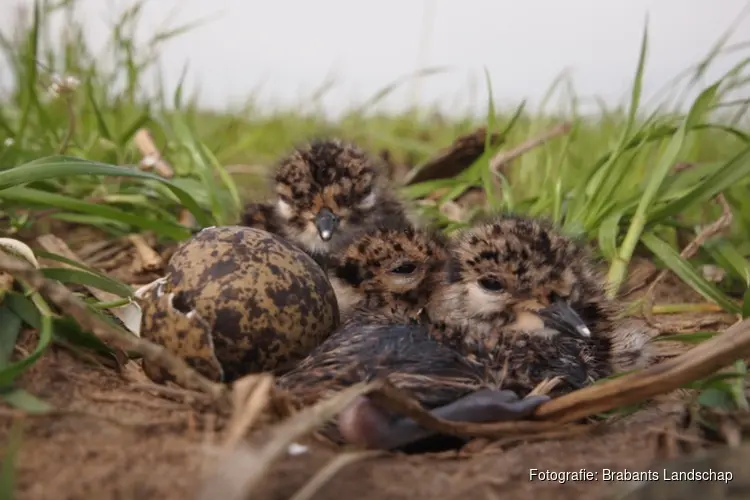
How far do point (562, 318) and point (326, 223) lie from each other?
3.99 ft

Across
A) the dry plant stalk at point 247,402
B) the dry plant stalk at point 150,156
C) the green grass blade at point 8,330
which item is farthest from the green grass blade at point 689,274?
the dry plant stalk at point 150,156

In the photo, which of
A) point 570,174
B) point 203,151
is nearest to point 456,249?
point 203,151

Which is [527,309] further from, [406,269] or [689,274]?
[689,274]

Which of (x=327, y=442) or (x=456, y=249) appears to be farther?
(x=456, y=249)

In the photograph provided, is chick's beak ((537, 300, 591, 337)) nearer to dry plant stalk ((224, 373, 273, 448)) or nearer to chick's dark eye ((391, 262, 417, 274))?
chick's dark eye ((391, 262, 417, 274))

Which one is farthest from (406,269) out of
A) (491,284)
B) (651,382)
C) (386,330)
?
(651,382)

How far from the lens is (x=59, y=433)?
1587mm

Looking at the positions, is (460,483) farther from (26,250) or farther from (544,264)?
(26,250)

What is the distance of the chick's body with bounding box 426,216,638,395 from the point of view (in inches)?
82.9

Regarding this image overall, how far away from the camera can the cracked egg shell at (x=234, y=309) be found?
204 cm

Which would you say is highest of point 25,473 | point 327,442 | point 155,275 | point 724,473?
point 724,473

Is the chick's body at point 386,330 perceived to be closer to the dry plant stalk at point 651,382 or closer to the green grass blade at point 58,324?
the dry plant stalk at point 651,382

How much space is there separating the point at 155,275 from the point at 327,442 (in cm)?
178

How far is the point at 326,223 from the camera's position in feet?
10.0
